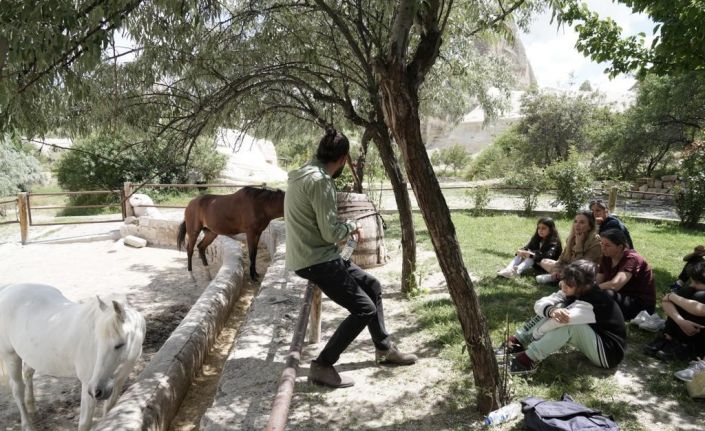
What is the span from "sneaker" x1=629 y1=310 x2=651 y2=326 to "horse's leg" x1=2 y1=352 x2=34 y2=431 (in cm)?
501

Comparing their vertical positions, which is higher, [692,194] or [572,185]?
[572,185]

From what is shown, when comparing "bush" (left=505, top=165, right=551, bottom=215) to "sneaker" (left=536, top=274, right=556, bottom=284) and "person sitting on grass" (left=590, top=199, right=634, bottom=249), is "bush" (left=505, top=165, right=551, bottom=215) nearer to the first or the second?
"person sitting on grass" (left=590, top=199, right=634, bottom=249)

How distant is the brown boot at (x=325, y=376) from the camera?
3.25 metres

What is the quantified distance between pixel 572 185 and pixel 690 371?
8649 millimetres

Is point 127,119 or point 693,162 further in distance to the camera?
point 693,162

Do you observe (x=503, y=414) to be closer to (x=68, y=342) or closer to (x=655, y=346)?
(x=655, y=346)

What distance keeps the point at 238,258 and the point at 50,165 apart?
2422 cm

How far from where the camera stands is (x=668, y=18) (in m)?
4.87

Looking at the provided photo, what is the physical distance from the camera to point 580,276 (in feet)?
10.9

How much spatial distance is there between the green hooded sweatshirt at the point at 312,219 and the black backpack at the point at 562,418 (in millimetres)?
1474

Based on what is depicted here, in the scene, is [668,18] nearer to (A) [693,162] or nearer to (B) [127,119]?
(B) [127,119]

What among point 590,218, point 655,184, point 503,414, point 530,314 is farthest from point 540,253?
point 655,184

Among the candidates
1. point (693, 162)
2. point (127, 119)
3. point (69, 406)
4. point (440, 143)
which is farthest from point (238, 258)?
point (440, 143)

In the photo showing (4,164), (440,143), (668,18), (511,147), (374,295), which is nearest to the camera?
(374,295)
